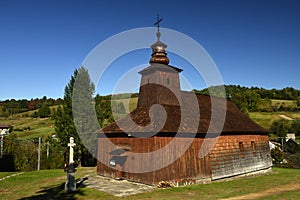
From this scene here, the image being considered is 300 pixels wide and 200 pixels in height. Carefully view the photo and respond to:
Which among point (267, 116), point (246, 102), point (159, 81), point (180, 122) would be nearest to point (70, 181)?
point (180, 122)

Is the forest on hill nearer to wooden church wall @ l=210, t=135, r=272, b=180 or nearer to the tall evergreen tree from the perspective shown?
the tall evergreen tree

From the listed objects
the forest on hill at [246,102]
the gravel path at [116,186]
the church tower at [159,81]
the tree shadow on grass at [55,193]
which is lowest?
the gravel path at [116,186]

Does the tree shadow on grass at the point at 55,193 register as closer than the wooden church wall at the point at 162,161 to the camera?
Yes

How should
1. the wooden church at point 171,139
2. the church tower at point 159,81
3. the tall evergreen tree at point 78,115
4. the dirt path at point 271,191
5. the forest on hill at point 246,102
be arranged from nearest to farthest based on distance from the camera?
1. the dirt path at point 271,191
2. the wooden church at point 171,139
3. the church tower at point 159,81
4. the tall evergreen tree at point 78,115
5. the forest on hill at point 246,102

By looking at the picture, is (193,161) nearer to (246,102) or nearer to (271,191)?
(271,191)

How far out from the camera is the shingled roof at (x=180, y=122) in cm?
1592

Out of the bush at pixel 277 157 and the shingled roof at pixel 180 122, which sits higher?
the shingled roof at pixel 180 122

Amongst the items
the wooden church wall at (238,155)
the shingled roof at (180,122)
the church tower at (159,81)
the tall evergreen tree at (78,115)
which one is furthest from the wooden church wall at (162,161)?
the tall evergreen tree at (78,115)

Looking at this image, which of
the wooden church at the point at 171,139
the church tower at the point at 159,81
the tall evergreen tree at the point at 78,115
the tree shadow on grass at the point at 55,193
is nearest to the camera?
the tree shadow on grass at the point at 55,193

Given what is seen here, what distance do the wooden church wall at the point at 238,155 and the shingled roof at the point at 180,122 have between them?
706mm

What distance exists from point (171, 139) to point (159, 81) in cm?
561

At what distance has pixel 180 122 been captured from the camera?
55.7ft

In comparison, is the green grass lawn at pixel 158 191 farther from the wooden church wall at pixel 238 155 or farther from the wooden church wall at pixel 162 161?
the wooden church wall at pixel 238 155

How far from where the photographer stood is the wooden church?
15609mm
